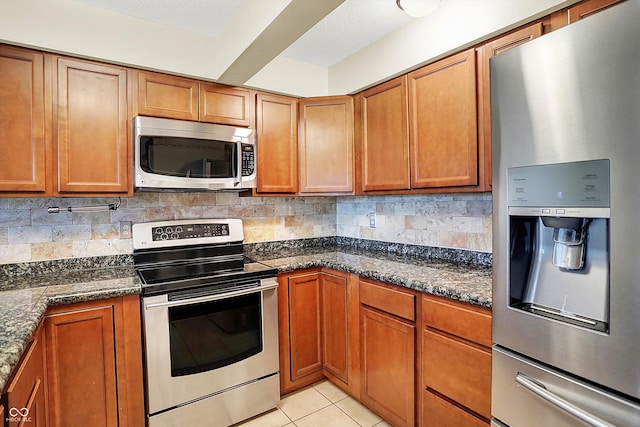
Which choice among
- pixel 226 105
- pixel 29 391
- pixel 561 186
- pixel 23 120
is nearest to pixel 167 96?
pixel 226 105

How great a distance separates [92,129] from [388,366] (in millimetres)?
2101

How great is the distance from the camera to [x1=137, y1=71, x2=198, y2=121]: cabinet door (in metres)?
2.03

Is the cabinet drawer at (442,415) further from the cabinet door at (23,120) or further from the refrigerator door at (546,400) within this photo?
the cabinet door at (23,120)

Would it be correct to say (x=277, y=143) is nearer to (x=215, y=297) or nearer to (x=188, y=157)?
(x=188, y=157)

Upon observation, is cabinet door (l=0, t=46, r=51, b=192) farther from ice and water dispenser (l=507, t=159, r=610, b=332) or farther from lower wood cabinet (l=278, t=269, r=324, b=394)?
ice and water dispenser (l=507, t=159, r=610, b=332)

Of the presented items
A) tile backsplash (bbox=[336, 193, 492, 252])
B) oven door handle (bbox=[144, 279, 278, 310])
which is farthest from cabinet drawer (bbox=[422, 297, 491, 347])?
oven door handle (bbox=[144, 279, 278, 310])

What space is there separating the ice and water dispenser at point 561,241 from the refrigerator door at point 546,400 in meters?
0.19

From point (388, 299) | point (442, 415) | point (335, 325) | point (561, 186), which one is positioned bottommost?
point (442, 415)

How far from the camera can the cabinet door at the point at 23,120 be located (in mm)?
1700

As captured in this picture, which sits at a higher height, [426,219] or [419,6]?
[419,6]

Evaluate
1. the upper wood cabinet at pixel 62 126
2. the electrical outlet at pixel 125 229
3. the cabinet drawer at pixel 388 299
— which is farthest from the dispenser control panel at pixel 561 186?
the electrical outlet at pixel 125 229

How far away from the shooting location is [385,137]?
2289 millimetres

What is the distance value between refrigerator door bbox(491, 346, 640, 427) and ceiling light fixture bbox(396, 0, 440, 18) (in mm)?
1465

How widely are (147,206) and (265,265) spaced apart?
35.1 inches
